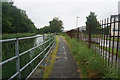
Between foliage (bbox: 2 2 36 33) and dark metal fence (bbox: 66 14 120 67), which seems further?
foliage (bbox: 2 2 36 33)

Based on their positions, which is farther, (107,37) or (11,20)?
(11,20)

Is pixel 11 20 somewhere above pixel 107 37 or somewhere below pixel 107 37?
above

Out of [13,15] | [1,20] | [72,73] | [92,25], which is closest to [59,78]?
[72,73]

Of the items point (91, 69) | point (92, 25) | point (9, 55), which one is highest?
point (92, 25)

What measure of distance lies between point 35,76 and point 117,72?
232 cm

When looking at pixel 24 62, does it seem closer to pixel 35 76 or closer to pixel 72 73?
pixel 35 76

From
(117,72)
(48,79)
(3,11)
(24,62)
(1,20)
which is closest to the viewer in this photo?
(117,72)

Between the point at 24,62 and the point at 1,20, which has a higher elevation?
the point at 1,20

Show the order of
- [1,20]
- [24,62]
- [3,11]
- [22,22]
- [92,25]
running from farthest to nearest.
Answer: [22,22]
[3,11]
[1,20]
[92,25]
[24,62]

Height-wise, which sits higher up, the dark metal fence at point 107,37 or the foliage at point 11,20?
the foliage at point 11,20

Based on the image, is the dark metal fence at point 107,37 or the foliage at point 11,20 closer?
the dark metal fence at point 107,37

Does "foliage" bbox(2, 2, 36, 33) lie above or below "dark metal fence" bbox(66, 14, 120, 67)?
above

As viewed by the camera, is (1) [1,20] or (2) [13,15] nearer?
(1) [1,20]

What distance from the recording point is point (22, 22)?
160 feet
